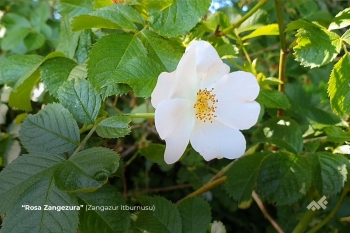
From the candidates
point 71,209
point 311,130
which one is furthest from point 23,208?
point 311,130

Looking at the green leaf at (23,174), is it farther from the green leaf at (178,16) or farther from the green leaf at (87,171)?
the green leaf at (178,16)

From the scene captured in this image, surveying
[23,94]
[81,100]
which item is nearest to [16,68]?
[23,94]

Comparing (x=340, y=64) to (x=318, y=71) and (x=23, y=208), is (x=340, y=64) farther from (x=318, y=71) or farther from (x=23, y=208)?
(x=318, y=71)

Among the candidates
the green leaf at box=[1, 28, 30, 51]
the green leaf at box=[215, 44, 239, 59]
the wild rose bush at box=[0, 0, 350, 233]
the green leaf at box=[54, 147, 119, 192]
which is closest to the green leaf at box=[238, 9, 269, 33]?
the wild rose bush at box=[0, 0, 350, 233]

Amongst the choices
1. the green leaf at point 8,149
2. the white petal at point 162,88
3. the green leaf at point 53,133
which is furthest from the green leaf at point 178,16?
the green leaf at point 8,149

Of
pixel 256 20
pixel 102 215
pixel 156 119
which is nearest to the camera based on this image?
pixel 156 119

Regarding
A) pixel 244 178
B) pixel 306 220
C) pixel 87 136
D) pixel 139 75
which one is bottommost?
pixel 306 220

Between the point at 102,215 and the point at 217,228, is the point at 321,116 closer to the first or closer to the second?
the point at 217,228
